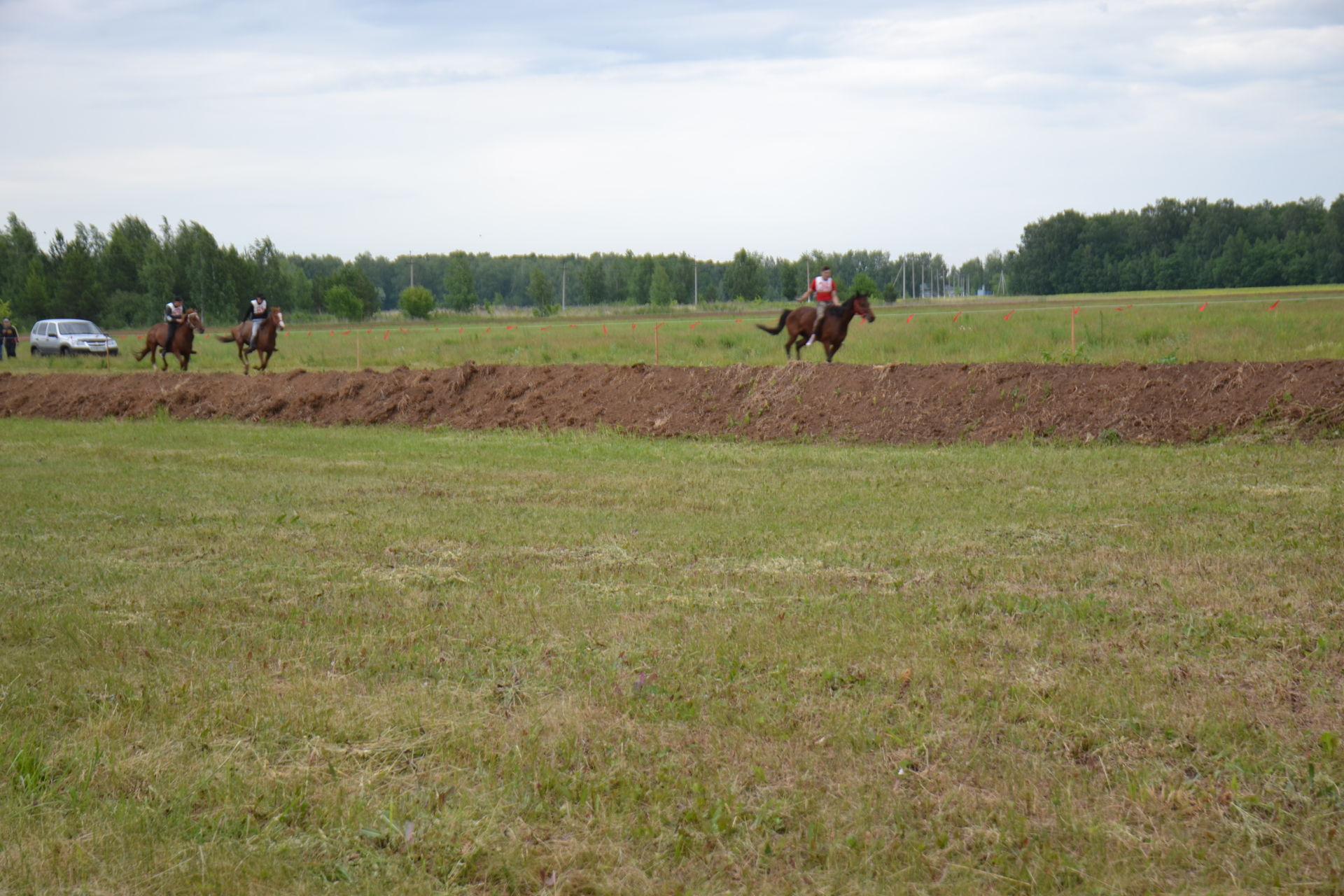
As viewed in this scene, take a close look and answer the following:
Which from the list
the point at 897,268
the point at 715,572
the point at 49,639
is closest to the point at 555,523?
the point at 715,572

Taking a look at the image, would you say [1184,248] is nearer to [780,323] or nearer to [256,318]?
[780,323]

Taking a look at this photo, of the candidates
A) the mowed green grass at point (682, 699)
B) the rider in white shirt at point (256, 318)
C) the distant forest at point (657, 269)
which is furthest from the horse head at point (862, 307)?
the distant forest at point (657, 269)

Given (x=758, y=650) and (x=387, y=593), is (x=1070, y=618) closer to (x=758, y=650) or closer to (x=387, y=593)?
(x=758, y=650)

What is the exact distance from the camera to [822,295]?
2330 cm

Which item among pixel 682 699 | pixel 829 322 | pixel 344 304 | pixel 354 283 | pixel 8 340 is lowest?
pixel 682 699

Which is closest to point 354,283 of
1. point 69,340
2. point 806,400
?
point 69,340

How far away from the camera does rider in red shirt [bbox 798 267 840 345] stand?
23.2 m

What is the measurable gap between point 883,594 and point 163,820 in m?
4.75

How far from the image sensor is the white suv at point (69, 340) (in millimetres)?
44344

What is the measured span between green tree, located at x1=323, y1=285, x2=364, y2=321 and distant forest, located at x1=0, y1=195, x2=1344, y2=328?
13cm

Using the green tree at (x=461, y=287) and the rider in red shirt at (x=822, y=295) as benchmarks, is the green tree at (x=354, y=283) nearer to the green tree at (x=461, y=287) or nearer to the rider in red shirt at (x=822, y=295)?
the green tree at (x=461, y=287)

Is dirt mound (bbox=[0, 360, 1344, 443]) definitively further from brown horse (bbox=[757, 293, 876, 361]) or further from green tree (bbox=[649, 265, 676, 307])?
green tree (bbox=[649, 265, 676, 307])

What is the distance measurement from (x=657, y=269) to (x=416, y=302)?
84.9 ft

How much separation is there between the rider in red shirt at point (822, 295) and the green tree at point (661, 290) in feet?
281
